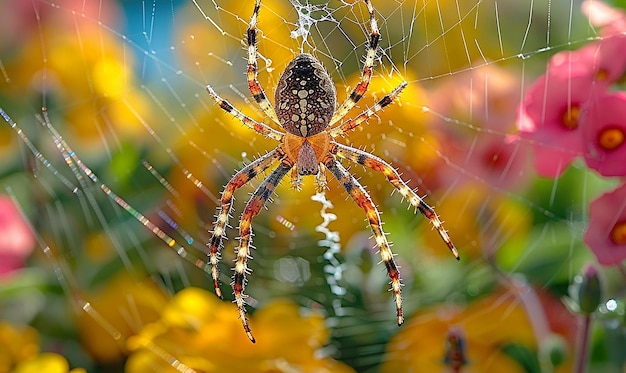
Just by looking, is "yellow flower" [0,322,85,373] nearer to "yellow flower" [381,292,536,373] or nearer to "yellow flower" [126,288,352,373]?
"yellow flower" [126,288,352,373]

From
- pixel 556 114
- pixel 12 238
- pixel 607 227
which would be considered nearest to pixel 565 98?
pixel 556 114

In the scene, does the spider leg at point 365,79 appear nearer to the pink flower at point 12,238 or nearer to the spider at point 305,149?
the spider at point 305,149

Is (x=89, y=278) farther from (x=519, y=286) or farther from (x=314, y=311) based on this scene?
(x=519, y=286)

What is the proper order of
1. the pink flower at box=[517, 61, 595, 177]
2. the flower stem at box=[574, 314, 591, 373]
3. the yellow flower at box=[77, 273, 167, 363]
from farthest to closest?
1. the yellow flower at box=[77, 273, 167, 363]
2. the pink flower at box=[517, 61, 595, 177]
3. the flower stem at box=[574, 314, 591, 373]

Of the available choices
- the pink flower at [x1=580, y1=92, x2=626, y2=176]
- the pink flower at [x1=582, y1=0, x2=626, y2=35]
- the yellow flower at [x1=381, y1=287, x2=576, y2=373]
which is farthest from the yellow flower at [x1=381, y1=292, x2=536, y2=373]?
the pink flower at [x1=582, y1=0, x2=626, y2=35]

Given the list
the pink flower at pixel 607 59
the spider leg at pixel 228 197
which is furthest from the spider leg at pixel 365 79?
the pink flower at pixel 607 59

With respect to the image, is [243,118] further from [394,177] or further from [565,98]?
[565,98]
